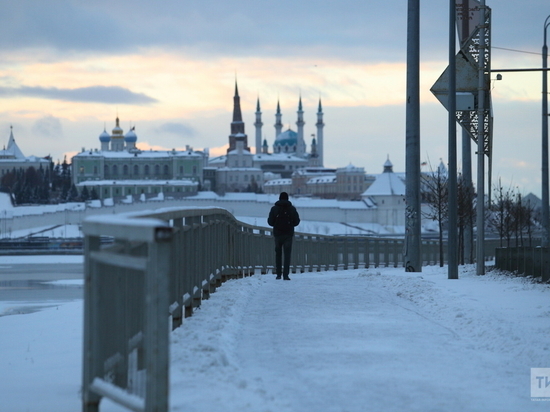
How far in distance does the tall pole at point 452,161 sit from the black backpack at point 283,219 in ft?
9.82

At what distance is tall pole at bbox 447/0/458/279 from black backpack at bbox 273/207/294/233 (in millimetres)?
2992

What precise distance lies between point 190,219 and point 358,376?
311cm

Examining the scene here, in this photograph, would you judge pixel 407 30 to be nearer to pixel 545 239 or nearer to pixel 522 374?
pixel 522 374

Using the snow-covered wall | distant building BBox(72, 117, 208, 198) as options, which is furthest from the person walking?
distant building BBox(72, 117, 208, 198)

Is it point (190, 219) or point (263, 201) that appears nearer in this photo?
point (190, 219)

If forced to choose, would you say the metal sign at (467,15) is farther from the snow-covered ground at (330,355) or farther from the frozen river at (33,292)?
the frozen river at (33,292)

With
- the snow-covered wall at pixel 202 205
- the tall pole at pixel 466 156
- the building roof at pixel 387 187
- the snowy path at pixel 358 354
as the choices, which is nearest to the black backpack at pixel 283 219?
the snowy path at pixel 358 354

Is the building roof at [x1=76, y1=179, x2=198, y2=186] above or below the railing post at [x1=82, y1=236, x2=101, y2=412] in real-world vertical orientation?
above

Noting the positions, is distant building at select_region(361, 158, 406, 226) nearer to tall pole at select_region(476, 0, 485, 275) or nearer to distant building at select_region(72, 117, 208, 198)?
distant building at select_region(72, 117, 208, 198)

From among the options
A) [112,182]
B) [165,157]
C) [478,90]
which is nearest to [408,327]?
[478,90]

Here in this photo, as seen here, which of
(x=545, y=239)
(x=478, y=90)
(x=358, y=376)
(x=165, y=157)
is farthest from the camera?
(x=165, y=157)

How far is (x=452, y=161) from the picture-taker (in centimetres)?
1752

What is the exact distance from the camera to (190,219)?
8961 millimetres

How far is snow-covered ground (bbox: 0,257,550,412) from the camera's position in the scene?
5.66 metres
